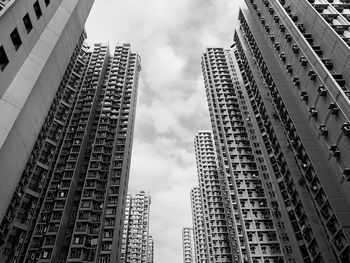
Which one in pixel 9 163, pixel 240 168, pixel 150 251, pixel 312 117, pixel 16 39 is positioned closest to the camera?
pixel 16 39

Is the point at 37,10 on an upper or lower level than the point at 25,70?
upper

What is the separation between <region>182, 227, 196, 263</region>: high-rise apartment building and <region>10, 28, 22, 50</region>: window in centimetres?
12503

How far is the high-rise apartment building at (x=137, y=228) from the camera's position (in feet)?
322

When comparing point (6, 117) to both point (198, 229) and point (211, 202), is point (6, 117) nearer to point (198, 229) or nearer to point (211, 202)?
point (211, 202)

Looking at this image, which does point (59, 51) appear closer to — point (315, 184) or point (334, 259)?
point (315, 184)

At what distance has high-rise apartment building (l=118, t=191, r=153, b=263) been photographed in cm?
9822

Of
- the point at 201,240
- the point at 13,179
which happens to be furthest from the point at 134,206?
the point at 13,179

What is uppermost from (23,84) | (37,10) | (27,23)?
(37,10)

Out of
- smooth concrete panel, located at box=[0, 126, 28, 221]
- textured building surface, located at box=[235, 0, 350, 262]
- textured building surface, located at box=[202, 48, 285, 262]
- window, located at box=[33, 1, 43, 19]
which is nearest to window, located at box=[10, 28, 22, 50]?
window, located at box=[33, 1, 43, 19]

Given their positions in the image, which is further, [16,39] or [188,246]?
[188,246]

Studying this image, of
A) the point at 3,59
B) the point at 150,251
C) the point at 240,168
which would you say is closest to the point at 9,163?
the point at 3,59

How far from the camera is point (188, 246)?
13675 centimetres

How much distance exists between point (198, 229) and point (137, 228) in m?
20.0

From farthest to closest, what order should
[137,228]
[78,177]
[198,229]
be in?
[137,228], [198,229], [78,177]
